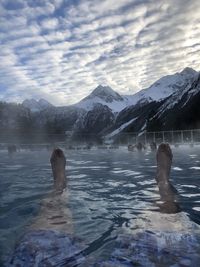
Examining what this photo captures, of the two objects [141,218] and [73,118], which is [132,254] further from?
[73,118]

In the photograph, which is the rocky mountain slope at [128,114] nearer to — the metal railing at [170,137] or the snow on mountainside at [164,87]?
the snow on mountainside at [164,87]

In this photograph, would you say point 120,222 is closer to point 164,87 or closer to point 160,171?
point 160,171

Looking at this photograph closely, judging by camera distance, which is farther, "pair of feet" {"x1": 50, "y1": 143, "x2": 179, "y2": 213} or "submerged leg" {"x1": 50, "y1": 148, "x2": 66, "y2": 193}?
"submerged leg" {"x1": 50, "y1": 148, "x2": 66, "y2": 193}

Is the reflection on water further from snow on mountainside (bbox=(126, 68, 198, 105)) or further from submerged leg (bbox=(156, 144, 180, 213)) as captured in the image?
snow on mountainside (bbox=(126, 68, 198, 105))

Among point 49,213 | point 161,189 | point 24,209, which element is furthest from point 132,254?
point 161,189

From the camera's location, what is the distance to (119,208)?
16.2 feet

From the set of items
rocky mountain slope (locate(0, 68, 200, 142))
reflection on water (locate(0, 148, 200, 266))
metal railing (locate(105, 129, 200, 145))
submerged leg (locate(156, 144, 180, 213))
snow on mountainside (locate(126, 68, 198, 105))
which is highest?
snow on mountainside (locate(126, 68, 198, 105))

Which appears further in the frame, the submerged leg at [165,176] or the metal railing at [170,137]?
the metal railing at [170,137]

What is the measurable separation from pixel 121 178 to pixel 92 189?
1657 mm

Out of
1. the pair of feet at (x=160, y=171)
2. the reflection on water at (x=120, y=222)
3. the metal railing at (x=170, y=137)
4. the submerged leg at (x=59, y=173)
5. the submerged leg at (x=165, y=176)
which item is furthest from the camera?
the metal railing at (x=170, y=137)

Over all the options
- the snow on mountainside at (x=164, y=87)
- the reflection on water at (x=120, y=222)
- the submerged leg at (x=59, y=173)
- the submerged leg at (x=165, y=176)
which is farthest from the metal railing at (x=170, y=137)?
the snow on mountainside at (x=164, y=87)

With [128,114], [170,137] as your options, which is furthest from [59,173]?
[128,114]

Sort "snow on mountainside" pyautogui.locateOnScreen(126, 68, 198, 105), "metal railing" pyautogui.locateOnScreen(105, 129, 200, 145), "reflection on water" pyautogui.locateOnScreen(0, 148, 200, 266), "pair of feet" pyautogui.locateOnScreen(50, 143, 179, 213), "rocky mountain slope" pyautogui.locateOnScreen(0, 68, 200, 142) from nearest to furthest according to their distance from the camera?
"reflection on water" pyautogui.locateOnScreen(0, 148, 200, 266), "pair of feet" pyautogui.locateOnScreen(50, 143, 179, 213), "metal railing" pyautogui.locateOnScreen(105, 129, 200, 145), "rocky mountain slope" pyautogui.locateOnScreen(0, 68, 200, 142), "snow on mountainside" pyautogui.locateOnScreen(126, 68, 198, 105)

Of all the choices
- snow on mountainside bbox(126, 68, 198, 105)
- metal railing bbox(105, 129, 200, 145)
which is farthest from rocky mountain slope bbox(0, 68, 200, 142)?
metal railing bbox(105, 129, 200, 145)
